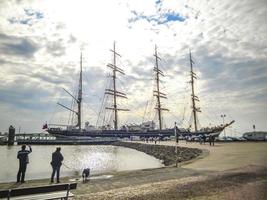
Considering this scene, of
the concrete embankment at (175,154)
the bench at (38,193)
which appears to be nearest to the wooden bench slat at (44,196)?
the bench at (38,193)

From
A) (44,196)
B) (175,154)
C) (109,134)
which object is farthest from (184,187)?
(109,134)

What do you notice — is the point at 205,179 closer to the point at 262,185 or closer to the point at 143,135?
the point at 262,185

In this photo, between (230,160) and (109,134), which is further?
(109,134)

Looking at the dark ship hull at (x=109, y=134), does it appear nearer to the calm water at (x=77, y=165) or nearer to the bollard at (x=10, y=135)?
the bollard at (x=10, y=135)

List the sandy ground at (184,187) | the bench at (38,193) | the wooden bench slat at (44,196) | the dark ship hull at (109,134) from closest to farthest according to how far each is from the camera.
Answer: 1. the bench at (38,193)
2. the wooden bench slat at (44,196)
3. the sandy ground at (184,187)
4. the dark ship hull at (109,134)

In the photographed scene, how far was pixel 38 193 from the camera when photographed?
8.37 metres

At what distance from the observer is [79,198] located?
30.3ft

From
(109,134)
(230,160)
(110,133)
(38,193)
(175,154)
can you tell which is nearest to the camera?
(38,193)

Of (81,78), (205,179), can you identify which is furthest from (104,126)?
(205,179)

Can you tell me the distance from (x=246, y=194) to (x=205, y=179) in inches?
115

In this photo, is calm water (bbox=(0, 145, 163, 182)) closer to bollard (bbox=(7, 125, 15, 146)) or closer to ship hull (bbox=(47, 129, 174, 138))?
bollard (bbox=(7, 125, 15, 146))

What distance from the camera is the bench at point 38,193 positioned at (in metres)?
7.72

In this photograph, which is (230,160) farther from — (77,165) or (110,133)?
(110,133)

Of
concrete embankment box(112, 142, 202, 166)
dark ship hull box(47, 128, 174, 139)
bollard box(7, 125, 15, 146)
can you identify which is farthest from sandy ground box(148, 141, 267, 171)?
dark ship hull box(47, 128, 174, 139)
